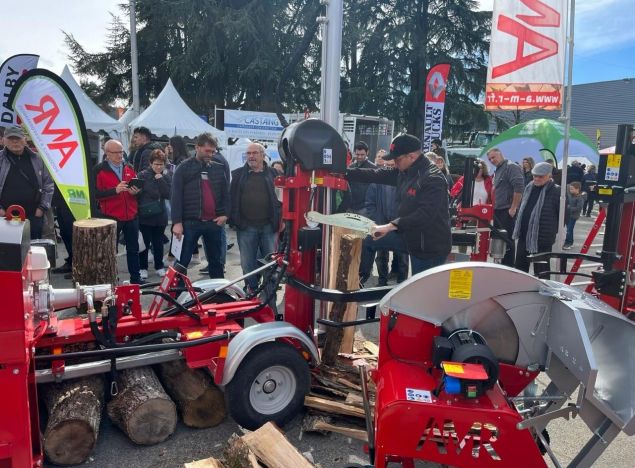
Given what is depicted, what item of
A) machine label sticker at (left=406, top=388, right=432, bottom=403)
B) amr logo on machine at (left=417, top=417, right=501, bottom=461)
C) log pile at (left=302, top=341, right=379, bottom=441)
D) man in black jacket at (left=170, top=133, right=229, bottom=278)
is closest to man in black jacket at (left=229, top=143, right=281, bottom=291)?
man in black jacket at (left=170, top=133, right=229, bottom=278)

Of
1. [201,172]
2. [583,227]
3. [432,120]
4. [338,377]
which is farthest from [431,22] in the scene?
[338,377]

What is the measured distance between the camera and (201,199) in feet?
17.7

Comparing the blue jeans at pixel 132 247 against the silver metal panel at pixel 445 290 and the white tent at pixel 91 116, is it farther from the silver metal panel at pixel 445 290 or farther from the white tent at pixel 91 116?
the white tent at pixel 91 116

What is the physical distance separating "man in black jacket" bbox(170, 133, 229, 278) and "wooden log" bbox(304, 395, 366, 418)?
2.72 metres

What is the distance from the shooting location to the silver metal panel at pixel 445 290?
91.7 inches

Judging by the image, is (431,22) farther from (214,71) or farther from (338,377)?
(338,377)

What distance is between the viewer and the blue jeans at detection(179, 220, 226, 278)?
5492 mm

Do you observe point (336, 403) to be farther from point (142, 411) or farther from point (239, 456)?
point (142, 411)

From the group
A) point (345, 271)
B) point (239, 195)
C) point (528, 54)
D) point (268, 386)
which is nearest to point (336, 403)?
→ point (268, 386)

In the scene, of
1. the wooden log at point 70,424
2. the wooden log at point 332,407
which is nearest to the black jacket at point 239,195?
the wooden log at point 332,407

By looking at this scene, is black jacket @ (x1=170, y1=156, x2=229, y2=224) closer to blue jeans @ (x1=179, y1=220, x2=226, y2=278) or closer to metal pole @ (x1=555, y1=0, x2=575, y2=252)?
blue jeans @ (x1=179, y1=220, x2=226, y2=278)

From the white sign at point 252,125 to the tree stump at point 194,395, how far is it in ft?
39.7

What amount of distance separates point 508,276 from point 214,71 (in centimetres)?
2066

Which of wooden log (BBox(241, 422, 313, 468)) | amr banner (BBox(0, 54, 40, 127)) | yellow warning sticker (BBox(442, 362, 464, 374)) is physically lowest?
wooden log (BBox(241, 422, 313, 468))
